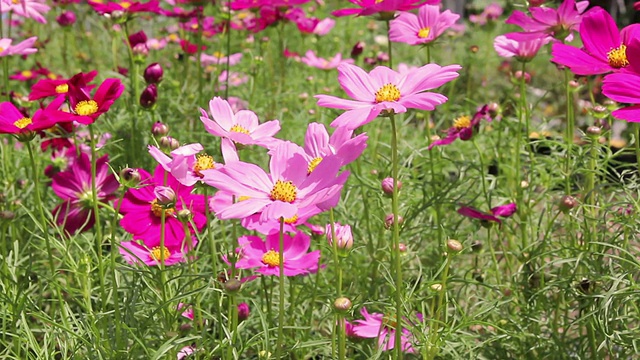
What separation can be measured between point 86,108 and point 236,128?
205 millimetres

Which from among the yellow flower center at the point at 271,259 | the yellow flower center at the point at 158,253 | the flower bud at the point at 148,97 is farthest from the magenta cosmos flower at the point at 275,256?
the flower bud at the point at 148,97

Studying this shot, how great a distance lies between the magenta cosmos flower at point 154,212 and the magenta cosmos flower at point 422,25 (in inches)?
20.6

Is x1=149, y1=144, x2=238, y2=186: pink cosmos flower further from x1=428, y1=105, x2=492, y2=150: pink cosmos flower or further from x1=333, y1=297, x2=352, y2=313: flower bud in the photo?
x1=428, y1=105, x2=492, y2=150: pink cosmos flower

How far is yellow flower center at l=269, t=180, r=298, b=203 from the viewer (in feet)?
2.52

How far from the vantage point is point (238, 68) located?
8.27ft

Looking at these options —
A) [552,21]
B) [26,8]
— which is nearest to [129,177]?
[552,21]

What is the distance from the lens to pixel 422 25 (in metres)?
1.38

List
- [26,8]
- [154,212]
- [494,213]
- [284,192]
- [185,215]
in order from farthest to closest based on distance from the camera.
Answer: [26,8] < [494,213] < [154,212] < [185,215] < [284,192]

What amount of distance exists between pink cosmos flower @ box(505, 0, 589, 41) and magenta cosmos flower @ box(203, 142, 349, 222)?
1.75 ft

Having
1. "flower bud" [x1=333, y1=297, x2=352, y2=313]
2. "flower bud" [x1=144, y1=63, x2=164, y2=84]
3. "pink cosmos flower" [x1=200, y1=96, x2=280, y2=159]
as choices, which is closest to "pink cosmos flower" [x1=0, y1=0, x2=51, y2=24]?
"flower bud" [x1=144, y1=63, x2=164, y2=84]

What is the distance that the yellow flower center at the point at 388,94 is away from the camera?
2.66 feet

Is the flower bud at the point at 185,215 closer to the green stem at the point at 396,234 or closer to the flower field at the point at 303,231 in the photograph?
the flower field at the point at 303,231

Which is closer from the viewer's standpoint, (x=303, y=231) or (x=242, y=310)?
(x=242, y=310)

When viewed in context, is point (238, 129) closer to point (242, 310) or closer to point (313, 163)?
point (313, 163)
